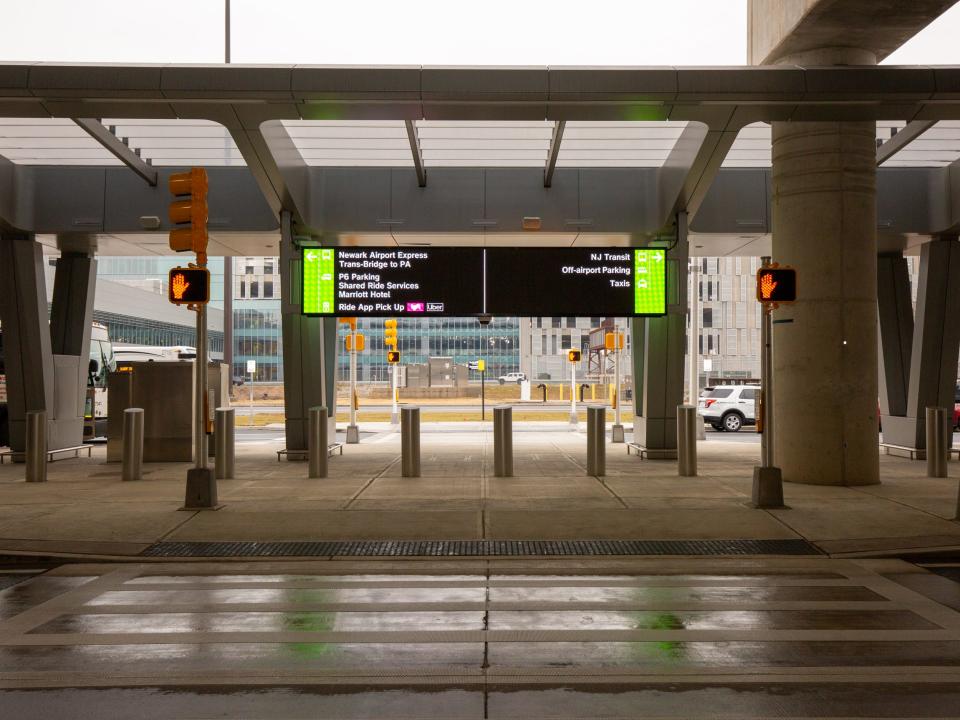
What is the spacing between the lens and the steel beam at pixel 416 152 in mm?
13745

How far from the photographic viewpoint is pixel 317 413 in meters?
13.9

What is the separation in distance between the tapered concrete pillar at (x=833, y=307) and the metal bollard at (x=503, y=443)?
4.55 meters

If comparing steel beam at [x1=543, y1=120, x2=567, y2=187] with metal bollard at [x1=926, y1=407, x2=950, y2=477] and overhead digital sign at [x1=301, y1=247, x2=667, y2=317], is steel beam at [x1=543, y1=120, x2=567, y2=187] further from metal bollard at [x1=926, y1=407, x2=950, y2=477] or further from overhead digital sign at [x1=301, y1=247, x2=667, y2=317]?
metal bollard at [x1=926, y1=407, x2=950, y2=477]

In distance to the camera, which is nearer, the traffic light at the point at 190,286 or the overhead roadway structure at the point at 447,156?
the overhead roadway structure at the point at 447,156

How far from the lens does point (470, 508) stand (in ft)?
35.1

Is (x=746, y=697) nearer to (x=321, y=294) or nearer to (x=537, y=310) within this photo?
A: (x=537, y=310)

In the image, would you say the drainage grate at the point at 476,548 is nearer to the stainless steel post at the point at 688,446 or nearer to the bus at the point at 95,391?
the stainless steel post at the point at 688,446

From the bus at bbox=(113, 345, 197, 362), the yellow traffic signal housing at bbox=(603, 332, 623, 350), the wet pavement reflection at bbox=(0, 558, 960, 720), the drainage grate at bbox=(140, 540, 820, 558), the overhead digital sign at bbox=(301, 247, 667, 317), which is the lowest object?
the drainage grate at bbox=(140, 540, 820, 558)

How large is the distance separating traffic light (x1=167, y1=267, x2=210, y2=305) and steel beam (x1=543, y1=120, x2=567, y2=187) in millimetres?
5963

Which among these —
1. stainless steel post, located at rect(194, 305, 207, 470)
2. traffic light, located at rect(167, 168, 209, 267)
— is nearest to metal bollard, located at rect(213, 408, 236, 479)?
stainless steel post, located at rect(194, 305, 207, 470)

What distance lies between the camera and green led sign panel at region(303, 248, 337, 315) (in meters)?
15.1

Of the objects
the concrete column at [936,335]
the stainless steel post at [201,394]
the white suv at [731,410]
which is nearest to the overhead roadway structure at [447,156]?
the concrete column at [936,335]

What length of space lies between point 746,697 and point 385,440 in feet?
67.6

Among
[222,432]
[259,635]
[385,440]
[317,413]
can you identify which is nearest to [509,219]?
[317,413]
